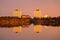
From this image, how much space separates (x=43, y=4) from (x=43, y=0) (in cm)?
6

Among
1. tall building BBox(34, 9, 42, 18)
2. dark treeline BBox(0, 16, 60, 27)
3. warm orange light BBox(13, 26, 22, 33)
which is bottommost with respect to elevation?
warm orange light BBox(13, 26, 22, 33)

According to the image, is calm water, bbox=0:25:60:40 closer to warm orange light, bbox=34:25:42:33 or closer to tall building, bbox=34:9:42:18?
warm orange light, bbox=34:25:42:33

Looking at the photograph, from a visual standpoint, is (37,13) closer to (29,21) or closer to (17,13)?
(29,21)

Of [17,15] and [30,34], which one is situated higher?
[17,15]

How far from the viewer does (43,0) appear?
1615mm

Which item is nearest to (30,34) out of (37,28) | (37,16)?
(37,28)

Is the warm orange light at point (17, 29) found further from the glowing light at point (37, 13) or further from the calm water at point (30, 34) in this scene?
the glowing light at point (37, 13)

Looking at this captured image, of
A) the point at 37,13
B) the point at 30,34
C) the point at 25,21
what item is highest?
the point at 37,13

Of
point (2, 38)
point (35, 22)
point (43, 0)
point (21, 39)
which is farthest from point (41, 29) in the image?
point (2, 38)

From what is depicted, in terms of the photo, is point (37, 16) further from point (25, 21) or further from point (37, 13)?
point (25, 21)

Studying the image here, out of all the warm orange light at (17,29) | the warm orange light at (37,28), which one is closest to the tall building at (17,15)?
the warm orange light at (17,29)

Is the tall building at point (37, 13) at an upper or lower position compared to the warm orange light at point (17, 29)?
upper

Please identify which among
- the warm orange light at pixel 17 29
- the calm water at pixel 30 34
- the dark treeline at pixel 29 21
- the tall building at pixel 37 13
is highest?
the tall building at pixel 37 13

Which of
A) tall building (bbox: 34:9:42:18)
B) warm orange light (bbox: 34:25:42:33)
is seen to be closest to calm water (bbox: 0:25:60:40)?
warm orange light (bbox: 34:25:42:33)
